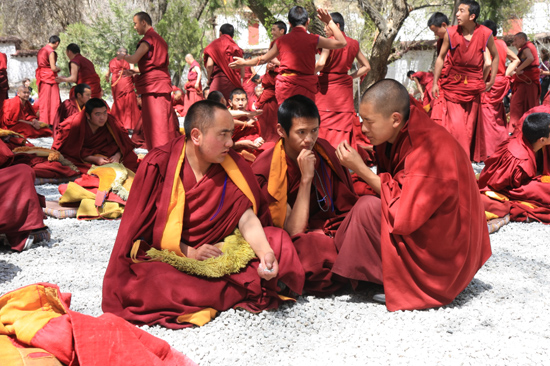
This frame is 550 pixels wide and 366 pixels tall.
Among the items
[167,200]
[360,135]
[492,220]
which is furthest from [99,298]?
[360,135]

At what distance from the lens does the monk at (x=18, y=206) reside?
3512 mm

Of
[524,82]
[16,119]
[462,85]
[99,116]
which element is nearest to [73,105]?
[99,116]

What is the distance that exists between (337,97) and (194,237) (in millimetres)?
3613

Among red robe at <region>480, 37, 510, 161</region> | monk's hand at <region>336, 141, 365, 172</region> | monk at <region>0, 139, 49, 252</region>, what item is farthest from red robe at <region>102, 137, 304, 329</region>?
red robe at <region>480, 37, 510, 161</region>

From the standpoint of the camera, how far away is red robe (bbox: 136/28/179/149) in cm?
628

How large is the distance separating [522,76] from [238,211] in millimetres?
7171

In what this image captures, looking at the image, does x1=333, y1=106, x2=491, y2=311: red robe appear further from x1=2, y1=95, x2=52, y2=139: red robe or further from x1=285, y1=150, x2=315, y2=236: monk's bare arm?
x1=2, y1=95, x2=52, y2=139: red robe

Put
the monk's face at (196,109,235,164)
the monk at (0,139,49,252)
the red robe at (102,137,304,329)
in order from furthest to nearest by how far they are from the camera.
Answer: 1. the monk at (0,139,49,252)
2. the monk's face at (196,109,235,164)
3. the red robe at (102,137,304,329)

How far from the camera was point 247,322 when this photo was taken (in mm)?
2578

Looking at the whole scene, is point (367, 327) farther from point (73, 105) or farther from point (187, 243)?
point (73, 105)

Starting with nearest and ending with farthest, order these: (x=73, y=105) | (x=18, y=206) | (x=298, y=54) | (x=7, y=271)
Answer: (x=7, y=271) → (x=18, y=206) → (x=298, y=54) → (x=73, y=105)

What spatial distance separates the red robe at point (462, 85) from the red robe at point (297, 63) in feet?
5.17

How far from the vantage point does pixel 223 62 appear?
755 cm

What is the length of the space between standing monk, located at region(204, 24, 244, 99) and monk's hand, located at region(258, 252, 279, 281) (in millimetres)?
5246
